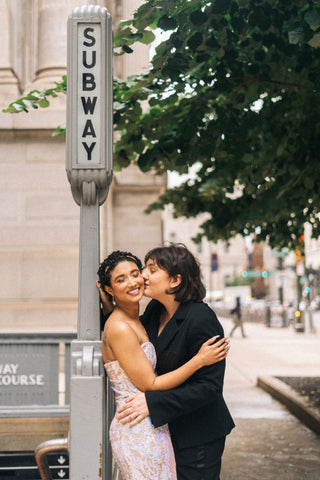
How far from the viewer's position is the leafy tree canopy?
193 inches

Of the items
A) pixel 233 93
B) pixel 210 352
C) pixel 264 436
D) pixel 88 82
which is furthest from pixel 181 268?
pixel 264 436

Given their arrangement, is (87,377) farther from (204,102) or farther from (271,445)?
(271,445)

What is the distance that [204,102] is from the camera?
5.87 meters

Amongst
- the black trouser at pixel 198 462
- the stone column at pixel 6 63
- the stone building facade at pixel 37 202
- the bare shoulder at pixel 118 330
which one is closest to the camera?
the bare shoulder at pixel 118 330

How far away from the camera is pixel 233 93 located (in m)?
6.00

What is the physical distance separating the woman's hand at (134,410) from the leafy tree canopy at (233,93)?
2.70 meters

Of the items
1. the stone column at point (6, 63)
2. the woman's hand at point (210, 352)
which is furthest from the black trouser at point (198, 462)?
the stone column at point (6, 63)

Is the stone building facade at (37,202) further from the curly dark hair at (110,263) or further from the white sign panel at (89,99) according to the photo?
the curly dark hair at (110,263)

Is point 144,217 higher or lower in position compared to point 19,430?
higher

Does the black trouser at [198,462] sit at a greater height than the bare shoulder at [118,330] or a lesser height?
lesser

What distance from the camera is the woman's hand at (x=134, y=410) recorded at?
2713 millimetres

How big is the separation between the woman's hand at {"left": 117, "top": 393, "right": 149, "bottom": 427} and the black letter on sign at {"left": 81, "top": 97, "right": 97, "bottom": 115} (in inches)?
62.0

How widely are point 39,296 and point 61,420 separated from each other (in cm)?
379

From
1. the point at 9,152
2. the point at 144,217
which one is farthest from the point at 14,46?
the point at 144,217
